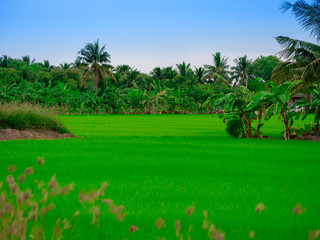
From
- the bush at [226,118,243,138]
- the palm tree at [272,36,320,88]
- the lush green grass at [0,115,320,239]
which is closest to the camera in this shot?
the lush green grass at [0,115,320,239]

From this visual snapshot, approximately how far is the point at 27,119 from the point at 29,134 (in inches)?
25.1

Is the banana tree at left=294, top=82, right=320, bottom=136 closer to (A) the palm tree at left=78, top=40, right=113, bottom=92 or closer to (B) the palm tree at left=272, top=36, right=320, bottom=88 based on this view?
(B) the palm tree at left=272, top=36, right=320, bottom=88

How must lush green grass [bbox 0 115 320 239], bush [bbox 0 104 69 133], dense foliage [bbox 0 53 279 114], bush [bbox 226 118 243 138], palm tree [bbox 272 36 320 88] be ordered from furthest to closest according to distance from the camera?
1. dense foliage [bbox 0 53 279 114]
2. palm tree [bbox 272 36 320 88]
3. bush [bbox 226 118 243 138]
4. bush [bbox 0 104 69 133]
5. lush green grass [bbox 0 115 320 239]

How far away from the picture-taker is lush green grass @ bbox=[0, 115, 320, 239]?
11.7 ft

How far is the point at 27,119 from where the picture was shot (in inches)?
489

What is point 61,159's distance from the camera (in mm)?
7539

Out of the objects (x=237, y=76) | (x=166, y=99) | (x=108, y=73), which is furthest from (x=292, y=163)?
(x=237, y=76)

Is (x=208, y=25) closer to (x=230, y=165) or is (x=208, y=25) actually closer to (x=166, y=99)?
(x=166, y=99)

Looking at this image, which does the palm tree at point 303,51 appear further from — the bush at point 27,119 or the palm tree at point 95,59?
the palm tree at point 95,59

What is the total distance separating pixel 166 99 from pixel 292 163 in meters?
34.8

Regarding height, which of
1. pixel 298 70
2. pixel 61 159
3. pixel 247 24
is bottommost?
pixel 61 159

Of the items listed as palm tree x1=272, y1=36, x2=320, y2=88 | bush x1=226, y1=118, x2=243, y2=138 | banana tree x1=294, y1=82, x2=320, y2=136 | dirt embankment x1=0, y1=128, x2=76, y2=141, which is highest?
palm tree x1=272, y1=36, x2=320, y2=88

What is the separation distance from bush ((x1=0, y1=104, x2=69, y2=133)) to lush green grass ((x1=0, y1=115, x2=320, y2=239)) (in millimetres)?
2281

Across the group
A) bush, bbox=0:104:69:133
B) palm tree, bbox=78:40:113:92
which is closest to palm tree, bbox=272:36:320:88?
bush, bbox=0:104:69:133
